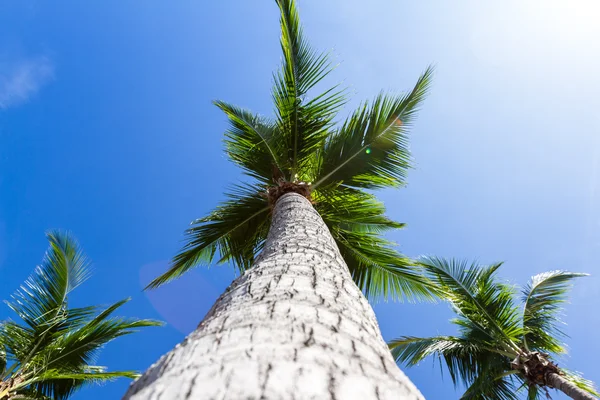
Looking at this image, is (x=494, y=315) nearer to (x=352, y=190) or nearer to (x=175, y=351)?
(x=352, y=190)

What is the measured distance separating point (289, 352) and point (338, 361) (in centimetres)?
14

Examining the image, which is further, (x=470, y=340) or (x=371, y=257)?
(x=470, y=340)

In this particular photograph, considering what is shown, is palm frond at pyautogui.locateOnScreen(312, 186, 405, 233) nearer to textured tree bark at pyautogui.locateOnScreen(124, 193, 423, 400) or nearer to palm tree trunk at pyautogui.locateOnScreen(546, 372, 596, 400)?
palm tree trunk at pyautogui.locateOnScreen(546, 372, 596, 400)

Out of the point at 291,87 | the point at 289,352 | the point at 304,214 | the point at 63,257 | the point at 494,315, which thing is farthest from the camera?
the point at 494,315

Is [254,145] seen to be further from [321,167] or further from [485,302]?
[485,302]

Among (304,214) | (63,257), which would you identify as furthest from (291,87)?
(63,257)

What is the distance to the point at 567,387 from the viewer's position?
24.0 feet

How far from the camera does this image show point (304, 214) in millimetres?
4008

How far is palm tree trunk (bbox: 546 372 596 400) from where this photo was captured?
22.5 feet

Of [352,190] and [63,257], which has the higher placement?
[352,190]

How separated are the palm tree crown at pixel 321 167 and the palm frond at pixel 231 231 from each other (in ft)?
0.06

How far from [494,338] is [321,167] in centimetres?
578

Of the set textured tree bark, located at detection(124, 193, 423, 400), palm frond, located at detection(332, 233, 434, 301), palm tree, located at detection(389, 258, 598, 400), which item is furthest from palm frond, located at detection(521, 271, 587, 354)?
textured tree bark, located at detection(124, 193, 423, 400)

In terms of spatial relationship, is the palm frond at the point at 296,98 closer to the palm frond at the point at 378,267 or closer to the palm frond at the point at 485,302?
the palm frond at the point at 378,267
